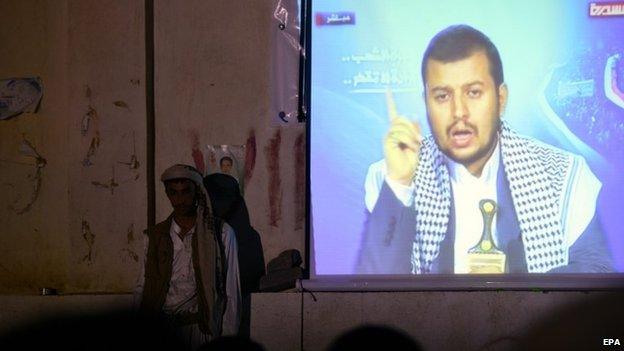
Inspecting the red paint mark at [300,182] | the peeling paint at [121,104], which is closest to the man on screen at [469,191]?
the red paint mark at [300,182]

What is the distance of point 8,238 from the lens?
22.0 ft

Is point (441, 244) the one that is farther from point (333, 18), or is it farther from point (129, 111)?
point (129, 111)

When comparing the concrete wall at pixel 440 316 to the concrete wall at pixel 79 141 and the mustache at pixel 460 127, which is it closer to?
the mustache at pixel 460 127

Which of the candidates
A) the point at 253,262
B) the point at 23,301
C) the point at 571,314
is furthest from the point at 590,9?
the point at 23,301

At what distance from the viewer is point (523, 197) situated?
20.7ft

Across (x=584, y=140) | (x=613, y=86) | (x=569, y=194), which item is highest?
(x=613, y=86)

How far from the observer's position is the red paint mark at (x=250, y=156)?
6.60 metres

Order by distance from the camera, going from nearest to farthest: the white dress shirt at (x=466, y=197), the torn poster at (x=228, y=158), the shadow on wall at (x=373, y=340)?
the shadow on wall at (x=373, y=340)
the white dress shirt at (x=466, y=197)
the torn poster at (x=228, y=158)

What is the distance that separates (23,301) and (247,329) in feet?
5.87

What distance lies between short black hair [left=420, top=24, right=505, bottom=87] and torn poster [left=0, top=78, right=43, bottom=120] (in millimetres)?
3179

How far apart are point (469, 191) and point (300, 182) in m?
1.34

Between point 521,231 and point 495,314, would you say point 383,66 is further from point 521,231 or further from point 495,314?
point 495,314

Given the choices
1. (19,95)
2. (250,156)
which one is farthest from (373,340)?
(19,95)

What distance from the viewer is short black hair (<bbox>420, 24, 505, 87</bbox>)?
630cm
